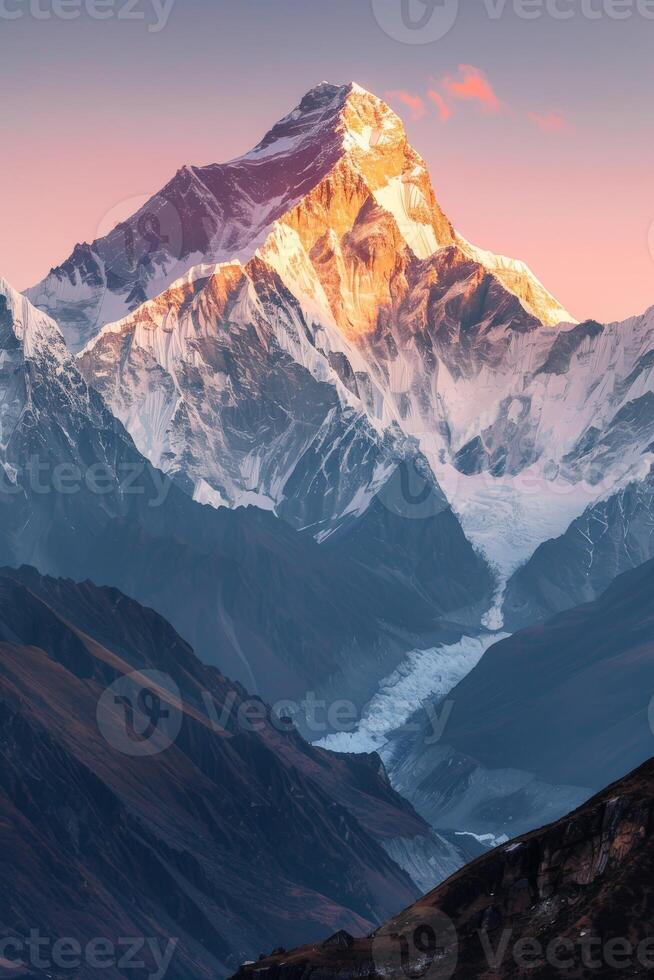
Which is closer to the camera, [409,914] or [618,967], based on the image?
[618,967]

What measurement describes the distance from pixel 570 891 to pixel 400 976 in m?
12.4

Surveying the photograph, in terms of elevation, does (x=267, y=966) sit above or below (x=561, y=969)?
above

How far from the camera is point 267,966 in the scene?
544 ft

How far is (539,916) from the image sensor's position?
15625 centimetres

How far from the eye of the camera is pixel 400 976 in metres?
157

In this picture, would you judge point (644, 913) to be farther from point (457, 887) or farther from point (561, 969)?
point (457, 887)

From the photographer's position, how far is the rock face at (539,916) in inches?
5925

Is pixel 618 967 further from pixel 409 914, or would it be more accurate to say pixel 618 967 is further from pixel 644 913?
pixel 409 914

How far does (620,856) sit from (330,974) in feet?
68.7

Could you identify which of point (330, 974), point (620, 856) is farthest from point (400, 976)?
point (620, 856)

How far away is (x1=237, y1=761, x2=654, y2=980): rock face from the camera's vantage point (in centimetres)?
15050

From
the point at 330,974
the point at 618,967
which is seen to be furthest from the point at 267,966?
the point at 618,967

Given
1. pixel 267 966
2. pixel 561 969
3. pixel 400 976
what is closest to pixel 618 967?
pixel 561 969

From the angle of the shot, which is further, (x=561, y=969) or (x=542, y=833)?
(x=542, y=833)
